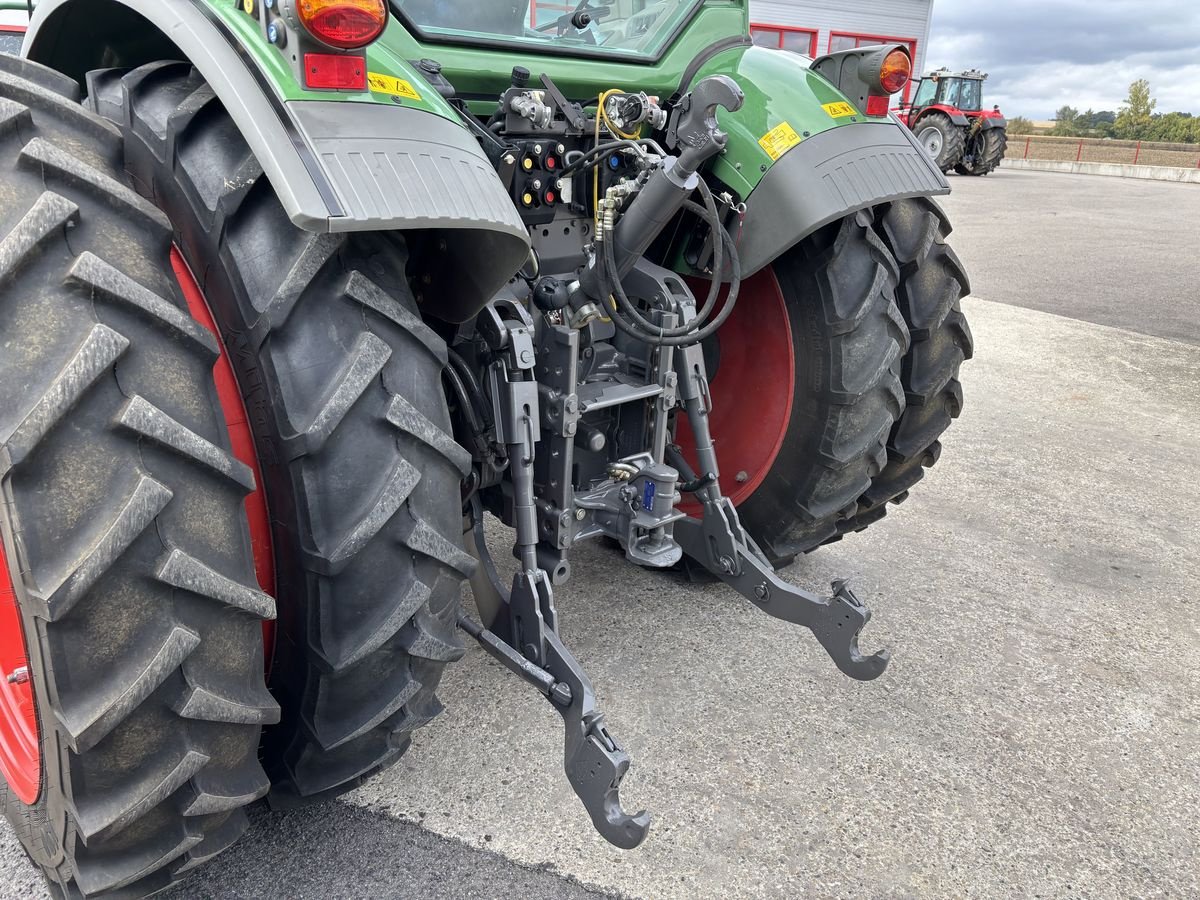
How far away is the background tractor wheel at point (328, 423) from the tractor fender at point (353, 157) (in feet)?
0.38

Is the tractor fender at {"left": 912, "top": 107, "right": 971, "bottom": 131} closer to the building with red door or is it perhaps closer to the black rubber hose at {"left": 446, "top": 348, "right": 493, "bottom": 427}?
the building with red door

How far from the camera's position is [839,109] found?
2.25 meters

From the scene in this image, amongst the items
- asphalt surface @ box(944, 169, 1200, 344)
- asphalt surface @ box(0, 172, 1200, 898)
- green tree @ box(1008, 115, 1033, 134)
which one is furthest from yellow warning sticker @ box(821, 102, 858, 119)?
green tree @ box(1008, 115, 1033, 134)

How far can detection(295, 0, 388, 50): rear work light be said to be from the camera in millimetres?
Answer: 1294

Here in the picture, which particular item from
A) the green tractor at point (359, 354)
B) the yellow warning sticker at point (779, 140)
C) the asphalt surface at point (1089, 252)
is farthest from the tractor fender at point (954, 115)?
the yellow warning sticker at point (779, 140)

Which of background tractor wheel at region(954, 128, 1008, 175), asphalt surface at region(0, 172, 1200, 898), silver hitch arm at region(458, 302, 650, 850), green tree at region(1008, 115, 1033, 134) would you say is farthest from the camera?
green tree at region(1008, 115, 1033, 134)

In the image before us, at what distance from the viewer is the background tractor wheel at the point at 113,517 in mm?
1154

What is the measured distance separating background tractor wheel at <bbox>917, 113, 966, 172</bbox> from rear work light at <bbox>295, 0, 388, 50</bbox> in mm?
21170

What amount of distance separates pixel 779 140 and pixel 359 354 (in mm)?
1278

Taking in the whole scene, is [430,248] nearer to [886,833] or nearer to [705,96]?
[705,96]

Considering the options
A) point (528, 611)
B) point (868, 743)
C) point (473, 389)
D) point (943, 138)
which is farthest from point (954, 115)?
point (528, 611)

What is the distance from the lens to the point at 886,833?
1.96m

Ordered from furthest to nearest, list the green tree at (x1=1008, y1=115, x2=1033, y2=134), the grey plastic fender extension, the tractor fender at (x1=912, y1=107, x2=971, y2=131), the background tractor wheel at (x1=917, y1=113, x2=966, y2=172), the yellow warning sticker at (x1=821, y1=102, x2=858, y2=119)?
the green tree at (x1=1008, y1=115, x2=1033, y2=134)
the background tractor wheel at (x1=917, y1=113, x2=966, y2=172)
the tractor fender at (x1=912, y1=107, x2=971, y2=131)
the yellow warning sticker at (x1=821, y1=102, x2=858, y2=119)
the grey plastic fender extension

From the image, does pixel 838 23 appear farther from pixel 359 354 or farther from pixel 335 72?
pixel 359 354
